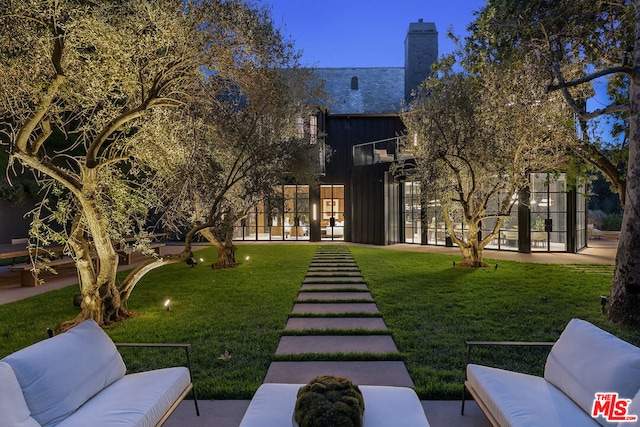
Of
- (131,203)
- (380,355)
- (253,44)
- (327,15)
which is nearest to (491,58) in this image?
(253,44)

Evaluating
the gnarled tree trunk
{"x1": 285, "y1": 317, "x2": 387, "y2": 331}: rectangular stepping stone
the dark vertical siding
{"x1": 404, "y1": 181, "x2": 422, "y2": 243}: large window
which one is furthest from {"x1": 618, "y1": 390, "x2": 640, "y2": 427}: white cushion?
the dark vertical siding

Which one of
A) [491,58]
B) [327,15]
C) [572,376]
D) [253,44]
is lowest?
[572,376]

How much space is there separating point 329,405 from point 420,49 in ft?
62.0

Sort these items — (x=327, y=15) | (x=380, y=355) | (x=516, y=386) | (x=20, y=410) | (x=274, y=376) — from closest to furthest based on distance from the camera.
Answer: (x=20, y=410) → (x=516, y=386) → (x=274, y=376) → (x=380, y=355) → (x=327, y=15)

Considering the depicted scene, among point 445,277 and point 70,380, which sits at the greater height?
point 70,380

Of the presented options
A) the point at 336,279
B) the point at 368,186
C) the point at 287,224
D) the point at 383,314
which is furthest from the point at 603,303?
the point at 287,224

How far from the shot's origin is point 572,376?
2207 mm

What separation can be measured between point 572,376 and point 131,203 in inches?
194

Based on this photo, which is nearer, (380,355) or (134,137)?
(380,355)

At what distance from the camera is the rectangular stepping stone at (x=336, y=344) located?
3.92 m

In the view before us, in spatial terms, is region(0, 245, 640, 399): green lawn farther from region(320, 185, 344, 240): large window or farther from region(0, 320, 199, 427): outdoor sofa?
region(320, 185, 344, 240): large window

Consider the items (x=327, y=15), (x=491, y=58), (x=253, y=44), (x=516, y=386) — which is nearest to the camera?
(x=516, y=386)

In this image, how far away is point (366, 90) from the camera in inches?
828

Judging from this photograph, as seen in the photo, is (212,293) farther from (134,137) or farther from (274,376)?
(274,376)
